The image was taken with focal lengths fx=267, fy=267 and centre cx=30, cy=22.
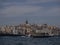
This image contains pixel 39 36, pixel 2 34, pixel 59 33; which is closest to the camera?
pixel 39 36

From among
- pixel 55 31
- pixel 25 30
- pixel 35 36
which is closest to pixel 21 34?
pixel 25 30

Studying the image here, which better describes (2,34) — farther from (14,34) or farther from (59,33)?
(59,33)

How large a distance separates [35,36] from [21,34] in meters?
52.0

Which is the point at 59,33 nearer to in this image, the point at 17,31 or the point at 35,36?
the point at 17,31

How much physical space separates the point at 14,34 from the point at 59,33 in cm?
3201

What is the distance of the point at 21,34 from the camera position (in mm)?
174125

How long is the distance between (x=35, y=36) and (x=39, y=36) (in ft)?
6.85

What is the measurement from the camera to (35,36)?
12275cm

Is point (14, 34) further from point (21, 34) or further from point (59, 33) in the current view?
point (59, 33)

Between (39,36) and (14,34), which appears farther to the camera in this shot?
(14,34)

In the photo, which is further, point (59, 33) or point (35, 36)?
point (59, 33)

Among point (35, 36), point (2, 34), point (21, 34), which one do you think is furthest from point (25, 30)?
point (35, 36)

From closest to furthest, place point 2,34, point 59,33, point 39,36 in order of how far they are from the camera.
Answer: point 39,36
point 2,34
point 59,33

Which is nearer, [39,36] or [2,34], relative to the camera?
[39,36]
